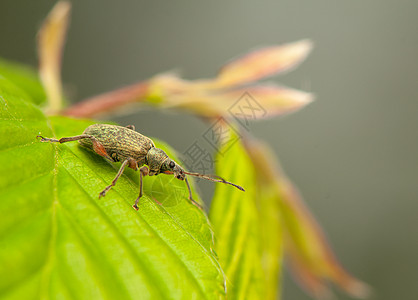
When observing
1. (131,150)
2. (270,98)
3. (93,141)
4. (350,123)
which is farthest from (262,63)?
(350,123)

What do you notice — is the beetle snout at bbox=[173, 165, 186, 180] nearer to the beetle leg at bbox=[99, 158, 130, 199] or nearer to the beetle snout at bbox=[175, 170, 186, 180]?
the beetle snout at bbox=[175, 170, 186, 180]

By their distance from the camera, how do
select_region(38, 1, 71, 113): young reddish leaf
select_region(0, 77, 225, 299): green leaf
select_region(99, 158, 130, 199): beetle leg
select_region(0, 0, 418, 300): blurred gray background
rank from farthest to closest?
select_region(0, 0, 418, 300): blurred gray background → select_region(38, 1, 71, 113): young reddish leaf → select_region(99, 158, 130, 199): beetle leg → select_region(0, 77, 225, 299): green leaf

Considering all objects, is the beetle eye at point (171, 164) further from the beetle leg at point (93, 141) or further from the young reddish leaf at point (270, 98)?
the young reddish leaf at point (270, 98)

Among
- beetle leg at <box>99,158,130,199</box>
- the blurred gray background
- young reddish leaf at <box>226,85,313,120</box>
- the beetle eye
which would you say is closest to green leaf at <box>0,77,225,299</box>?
beetle leg at <box>99,158,130,199</box>

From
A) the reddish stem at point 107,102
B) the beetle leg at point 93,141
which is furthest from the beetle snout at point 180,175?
the reddish stem at point 107,102

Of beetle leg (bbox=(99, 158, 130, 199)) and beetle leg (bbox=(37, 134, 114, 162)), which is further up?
beetle leg (bbox=(37, 134, 114, 162))

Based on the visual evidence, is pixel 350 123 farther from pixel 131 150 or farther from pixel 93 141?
pixel 93 141
